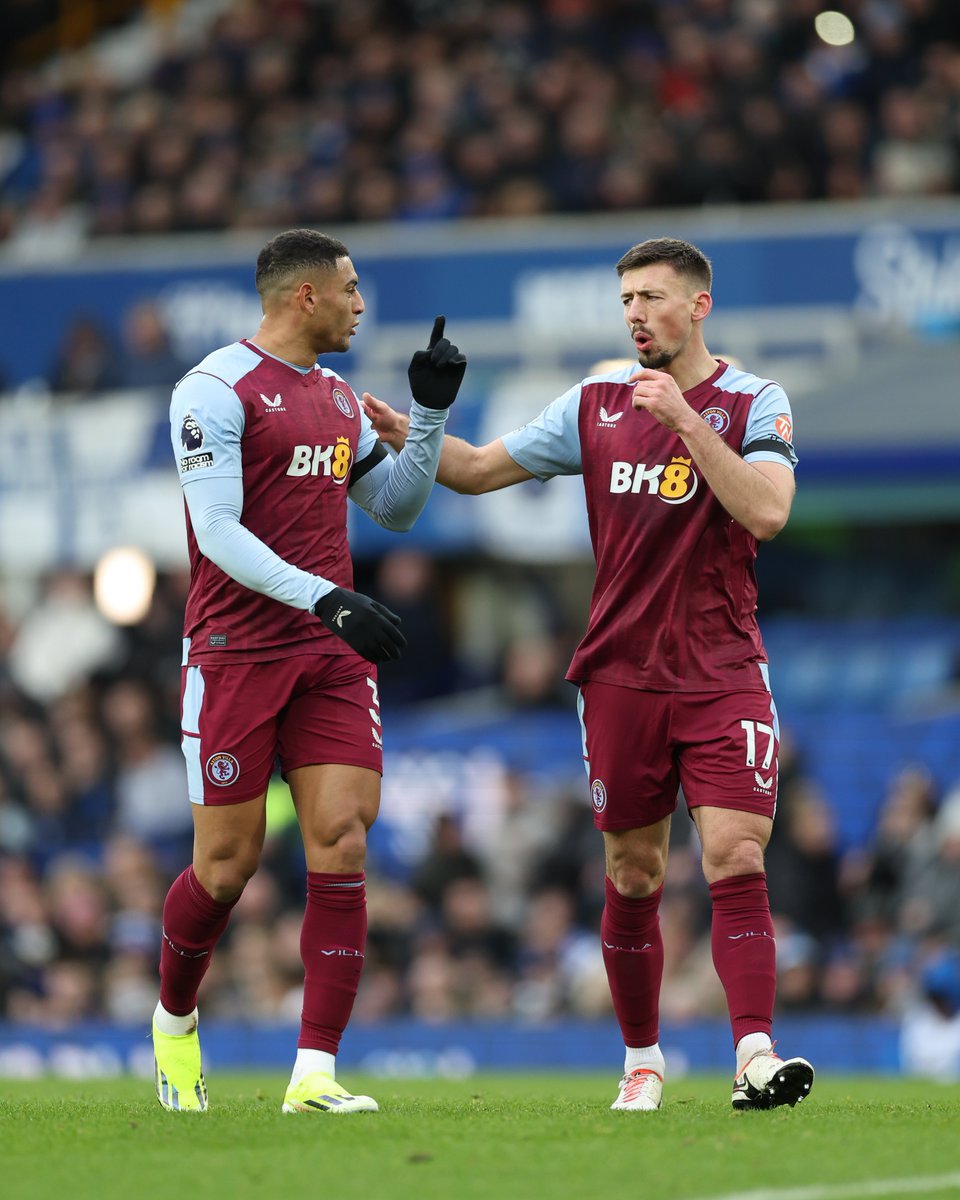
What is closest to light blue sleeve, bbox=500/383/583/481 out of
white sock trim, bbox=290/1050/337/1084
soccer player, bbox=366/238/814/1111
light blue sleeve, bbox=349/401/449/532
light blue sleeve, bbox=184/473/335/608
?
soccer player, bbox=366/238/814/1111

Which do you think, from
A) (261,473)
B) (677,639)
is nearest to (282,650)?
(261,473)

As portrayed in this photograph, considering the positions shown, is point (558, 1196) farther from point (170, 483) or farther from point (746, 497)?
point (170, 483)

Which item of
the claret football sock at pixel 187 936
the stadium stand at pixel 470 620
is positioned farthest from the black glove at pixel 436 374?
the stadium stand at pixel 470 620

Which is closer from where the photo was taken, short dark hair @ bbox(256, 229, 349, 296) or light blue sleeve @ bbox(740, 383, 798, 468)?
light blue sleeve @ bbox(740, 383, 798, 468)

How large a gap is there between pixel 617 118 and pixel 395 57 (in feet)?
9.14

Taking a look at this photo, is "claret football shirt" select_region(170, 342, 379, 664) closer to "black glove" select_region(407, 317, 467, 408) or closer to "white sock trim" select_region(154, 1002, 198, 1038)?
"black glove" select_region(407, 317, 467, 408)

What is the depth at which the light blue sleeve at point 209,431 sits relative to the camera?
21.2 ft

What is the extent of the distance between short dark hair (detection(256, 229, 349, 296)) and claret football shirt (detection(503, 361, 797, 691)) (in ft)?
3.24

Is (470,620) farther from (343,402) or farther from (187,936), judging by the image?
(187,936)

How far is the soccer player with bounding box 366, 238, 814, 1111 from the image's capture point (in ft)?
21.1

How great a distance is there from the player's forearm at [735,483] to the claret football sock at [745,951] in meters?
1.02

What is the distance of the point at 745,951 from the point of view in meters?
6.43

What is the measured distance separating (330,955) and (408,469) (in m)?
1.52

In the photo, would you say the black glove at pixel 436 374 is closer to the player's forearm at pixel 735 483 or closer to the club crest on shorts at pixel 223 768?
the player's forearm at pixel 735 483
